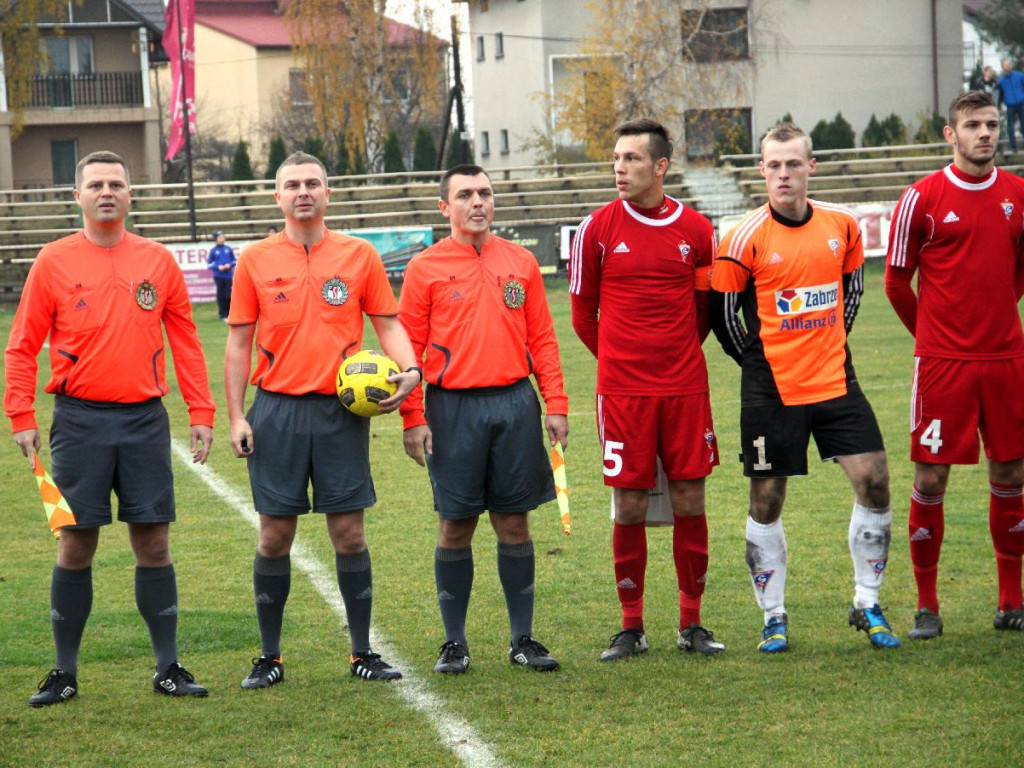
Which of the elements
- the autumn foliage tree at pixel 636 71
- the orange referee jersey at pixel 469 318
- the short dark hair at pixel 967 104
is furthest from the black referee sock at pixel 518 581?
the autumn foliage tree at pixel 636 71

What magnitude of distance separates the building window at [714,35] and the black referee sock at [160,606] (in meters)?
36.2

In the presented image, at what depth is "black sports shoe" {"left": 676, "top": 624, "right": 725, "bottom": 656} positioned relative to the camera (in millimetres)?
5629

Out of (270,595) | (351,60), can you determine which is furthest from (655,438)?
(351,60)

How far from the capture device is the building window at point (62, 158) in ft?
153

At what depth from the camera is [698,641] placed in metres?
5.65

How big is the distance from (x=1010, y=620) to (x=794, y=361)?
1.49 metres

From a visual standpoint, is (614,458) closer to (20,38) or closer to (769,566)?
(769,566)

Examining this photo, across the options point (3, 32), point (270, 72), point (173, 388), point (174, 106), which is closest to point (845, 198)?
point (174, 106)

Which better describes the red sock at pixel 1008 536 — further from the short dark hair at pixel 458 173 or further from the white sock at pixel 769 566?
the short dark hair at pixel 458 173

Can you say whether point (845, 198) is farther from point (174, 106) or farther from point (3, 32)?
point (3, 32)

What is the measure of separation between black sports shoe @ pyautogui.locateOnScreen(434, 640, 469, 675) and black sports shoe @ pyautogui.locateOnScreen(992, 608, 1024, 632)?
2291 mm

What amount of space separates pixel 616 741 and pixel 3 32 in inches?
1123

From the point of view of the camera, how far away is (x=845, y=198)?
34.2 metres

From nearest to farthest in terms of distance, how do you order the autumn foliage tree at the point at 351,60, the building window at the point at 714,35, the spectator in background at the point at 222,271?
the spectator in background at the point at 222,271, the building window at the point at 714,35, the autumn foliage tree at the point at 351,60
